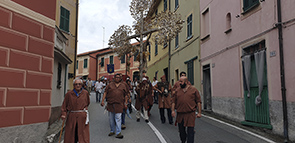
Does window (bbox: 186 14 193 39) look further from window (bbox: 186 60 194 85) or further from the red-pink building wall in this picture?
the red-pink building wall

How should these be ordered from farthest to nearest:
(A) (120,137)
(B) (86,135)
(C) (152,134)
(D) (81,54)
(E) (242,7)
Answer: (D) (81,54), (E) (242,7), (C) (152,134), (A) (120,137), (B) (86,135)

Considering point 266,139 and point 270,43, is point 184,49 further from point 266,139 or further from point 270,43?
point 266,139

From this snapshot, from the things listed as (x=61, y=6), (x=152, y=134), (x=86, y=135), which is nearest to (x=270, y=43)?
(x=152, y=134)

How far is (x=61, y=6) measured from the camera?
1463cm

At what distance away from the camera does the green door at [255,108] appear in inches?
314

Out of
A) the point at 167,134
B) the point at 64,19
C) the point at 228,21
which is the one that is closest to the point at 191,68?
the point at 228,21

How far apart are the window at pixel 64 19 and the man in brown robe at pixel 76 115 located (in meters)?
10.2

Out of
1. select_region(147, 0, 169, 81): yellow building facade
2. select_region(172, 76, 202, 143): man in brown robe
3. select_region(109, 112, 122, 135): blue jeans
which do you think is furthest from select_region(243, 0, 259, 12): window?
select_region(147, 0, 169, 81): yellow building facade

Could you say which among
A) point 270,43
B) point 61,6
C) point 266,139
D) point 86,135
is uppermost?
point 61,6

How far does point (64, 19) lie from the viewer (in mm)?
14766

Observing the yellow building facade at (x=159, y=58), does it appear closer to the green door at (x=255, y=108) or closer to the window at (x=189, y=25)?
the window at (x=189, y=25)

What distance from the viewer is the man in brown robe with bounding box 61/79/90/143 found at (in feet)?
16.5

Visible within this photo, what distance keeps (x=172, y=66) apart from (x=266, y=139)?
13.7 metres

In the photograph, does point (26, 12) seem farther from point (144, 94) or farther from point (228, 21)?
point (228, 21)
